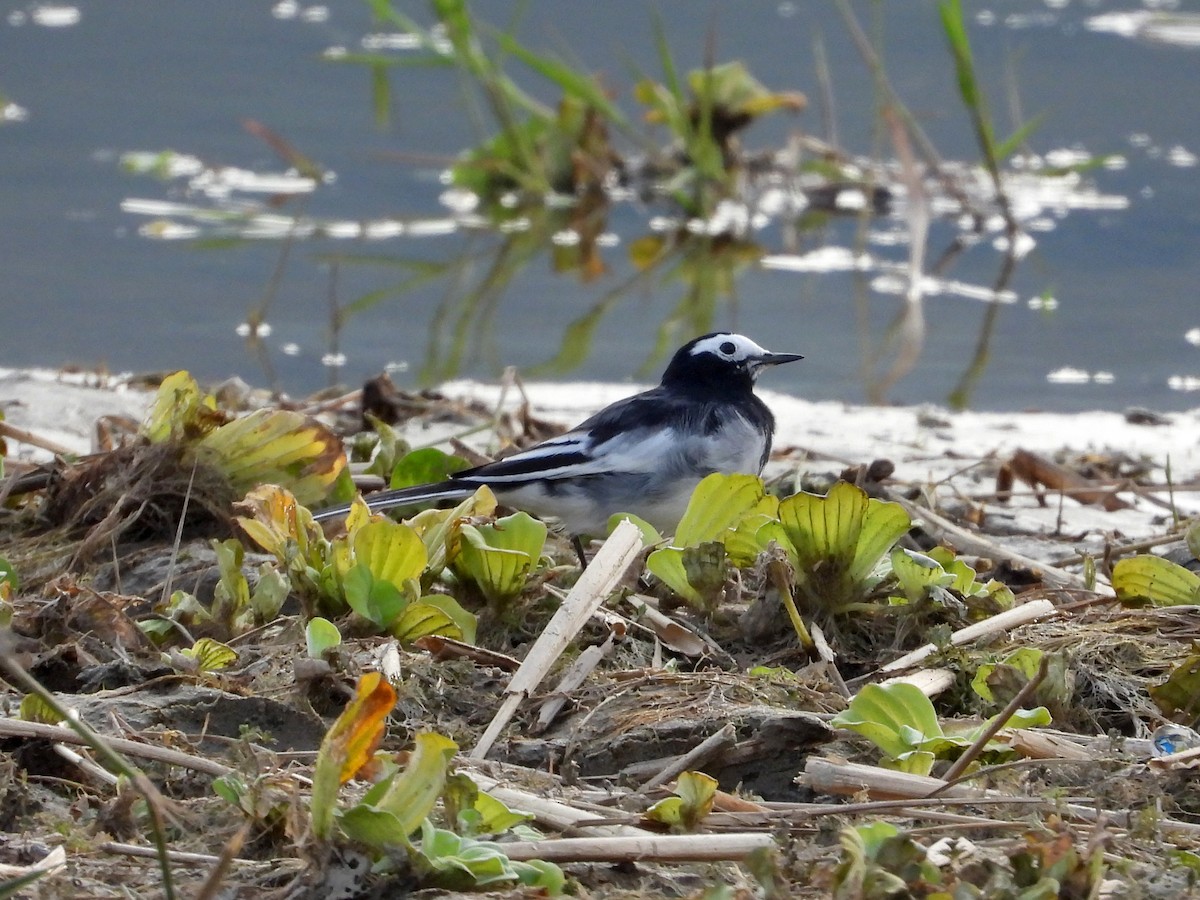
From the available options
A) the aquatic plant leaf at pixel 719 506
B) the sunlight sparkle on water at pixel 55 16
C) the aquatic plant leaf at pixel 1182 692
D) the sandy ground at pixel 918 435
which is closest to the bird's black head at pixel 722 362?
the sandy ground at pixel 918 435

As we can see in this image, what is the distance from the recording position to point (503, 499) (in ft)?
16.0

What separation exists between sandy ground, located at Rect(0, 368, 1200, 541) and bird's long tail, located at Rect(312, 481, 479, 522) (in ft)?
4.01

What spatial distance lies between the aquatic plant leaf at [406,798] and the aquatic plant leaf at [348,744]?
0.12 feet

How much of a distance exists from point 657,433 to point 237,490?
3.94ft

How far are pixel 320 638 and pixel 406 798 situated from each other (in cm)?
75

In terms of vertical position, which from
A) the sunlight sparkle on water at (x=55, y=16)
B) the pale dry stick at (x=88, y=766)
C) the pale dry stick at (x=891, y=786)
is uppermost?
the sunlight sparkle on water at (x=55, y=16)

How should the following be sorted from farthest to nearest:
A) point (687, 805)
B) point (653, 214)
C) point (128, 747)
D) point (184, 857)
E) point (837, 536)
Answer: point (653, 214) → point (837, 536) → point (128, 747) → point (687, 805) → point (184, 857)

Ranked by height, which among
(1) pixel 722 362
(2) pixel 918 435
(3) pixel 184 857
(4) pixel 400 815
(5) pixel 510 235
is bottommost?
(3) pixel 184 857

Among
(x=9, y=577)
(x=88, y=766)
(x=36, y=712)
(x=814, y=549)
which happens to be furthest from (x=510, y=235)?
(x=88, y=766)

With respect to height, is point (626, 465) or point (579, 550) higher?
point (626, 465)

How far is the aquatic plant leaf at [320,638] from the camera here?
3.21 meters

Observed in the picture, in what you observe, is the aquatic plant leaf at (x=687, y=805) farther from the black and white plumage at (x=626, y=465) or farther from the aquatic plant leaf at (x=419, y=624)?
the black and white plumage at (x=626, y=465)

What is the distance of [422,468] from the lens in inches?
189

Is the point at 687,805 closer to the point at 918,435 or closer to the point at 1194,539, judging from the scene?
the point at 1194,539
